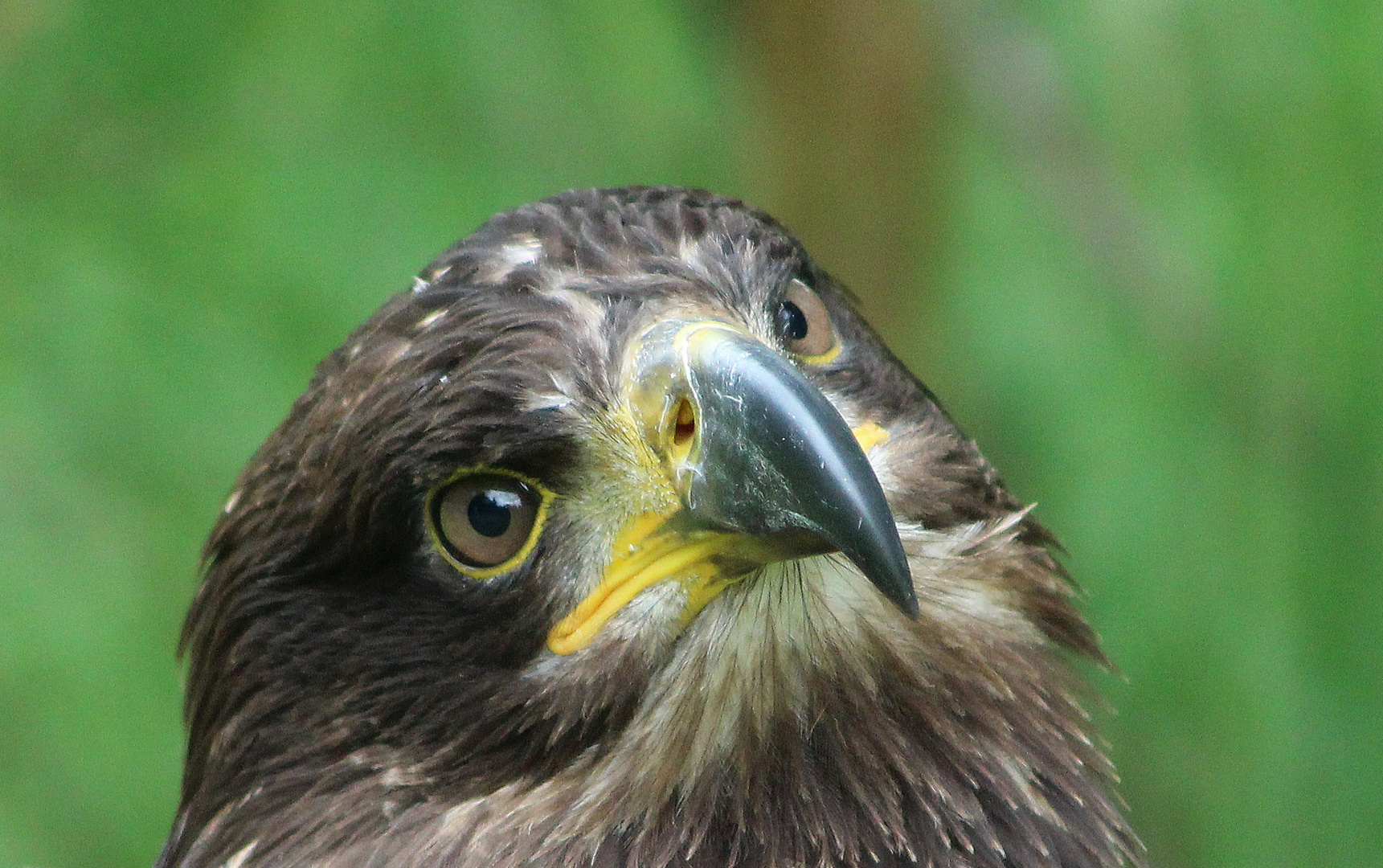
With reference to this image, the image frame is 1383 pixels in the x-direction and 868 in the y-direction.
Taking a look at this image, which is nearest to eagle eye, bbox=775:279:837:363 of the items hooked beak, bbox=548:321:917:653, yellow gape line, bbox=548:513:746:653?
hooked beak, bbox=548:321:917:653

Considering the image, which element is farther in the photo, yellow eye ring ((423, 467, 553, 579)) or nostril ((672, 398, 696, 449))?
yellow eye ring ((423, 467, 553, 579))

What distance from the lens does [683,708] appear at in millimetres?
2275

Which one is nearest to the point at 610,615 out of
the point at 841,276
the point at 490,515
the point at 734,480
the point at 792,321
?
the point at 490,515

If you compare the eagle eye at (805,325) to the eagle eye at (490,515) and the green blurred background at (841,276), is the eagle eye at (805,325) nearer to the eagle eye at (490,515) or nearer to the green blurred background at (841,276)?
the eagle eye at (490,515)

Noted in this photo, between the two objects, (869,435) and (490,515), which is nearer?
(490,515)

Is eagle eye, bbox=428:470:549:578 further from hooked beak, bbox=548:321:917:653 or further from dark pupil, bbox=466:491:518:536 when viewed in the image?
hooked beak, bbox=548:321:917:653

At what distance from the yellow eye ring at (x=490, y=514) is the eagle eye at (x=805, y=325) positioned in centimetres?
55

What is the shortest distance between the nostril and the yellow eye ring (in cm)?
23

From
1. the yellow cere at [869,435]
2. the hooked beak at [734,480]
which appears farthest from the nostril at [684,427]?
the yellow cere at [869,435]

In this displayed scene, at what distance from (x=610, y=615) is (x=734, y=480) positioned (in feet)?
1.10

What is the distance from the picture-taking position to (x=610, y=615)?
226 cm

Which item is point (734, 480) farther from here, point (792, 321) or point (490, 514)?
point (792, 321)

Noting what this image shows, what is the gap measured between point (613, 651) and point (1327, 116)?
309 centimetres

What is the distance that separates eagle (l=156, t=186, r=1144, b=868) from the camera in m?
2.23
